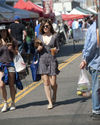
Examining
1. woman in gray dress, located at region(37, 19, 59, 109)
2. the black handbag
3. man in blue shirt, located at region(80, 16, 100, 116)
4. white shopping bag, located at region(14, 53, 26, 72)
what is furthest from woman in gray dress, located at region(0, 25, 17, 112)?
man in blue shirt, located at region(80, 16, 100, 116)

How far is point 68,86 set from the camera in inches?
452

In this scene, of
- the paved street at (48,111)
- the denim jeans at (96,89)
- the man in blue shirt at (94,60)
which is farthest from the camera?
the paved street at (48,111)

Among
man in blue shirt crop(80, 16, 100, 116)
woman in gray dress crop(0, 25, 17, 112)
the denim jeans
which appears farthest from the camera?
woman in gray dress crop(0, 25, 17, 112)

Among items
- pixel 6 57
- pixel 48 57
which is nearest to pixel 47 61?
pixel 48 57

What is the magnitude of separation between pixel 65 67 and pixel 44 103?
706 cm

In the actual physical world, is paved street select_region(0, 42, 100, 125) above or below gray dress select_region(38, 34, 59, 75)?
below

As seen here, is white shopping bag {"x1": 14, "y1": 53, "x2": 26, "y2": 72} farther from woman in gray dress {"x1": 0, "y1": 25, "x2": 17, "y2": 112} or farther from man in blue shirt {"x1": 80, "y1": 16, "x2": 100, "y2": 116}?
man in blue shirt {"x1": 80, "y1": 16, "x2": 100, "y2": 116}

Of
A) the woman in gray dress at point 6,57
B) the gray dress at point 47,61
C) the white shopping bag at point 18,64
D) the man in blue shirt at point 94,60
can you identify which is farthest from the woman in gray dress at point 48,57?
the man in blue shirt at point 94,60

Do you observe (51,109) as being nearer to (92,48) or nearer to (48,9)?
(92,48)

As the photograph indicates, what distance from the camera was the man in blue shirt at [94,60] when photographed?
7094 millimetres

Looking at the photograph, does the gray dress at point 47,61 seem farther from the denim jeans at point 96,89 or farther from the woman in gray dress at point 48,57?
the denim jeans at point 96,89

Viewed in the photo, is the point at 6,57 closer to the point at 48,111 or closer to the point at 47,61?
the point at 47,61

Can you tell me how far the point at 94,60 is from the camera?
724 centimetres

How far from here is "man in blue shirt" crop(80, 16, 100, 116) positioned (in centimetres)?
709
